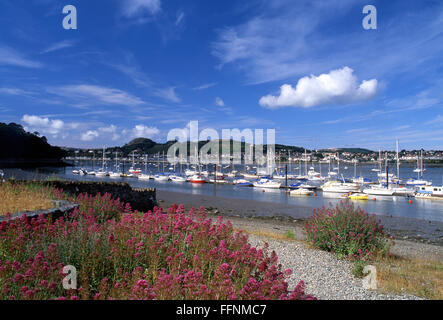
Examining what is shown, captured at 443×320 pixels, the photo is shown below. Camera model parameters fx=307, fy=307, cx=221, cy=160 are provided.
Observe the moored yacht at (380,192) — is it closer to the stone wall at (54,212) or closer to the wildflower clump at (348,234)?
the wildflower clump at (348,234)

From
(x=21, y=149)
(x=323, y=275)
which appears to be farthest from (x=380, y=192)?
(x=21, y=149)

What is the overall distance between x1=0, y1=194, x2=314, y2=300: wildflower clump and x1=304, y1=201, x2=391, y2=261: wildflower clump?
4460 mm

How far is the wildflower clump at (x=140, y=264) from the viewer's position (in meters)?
3.46

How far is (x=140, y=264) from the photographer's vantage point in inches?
187

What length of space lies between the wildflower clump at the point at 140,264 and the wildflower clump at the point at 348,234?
4.46 meters

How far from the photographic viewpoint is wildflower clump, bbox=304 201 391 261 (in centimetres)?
889

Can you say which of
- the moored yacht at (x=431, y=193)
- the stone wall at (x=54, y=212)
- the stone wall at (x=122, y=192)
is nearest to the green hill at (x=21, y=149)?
the stone wall at (x=122, y=192)

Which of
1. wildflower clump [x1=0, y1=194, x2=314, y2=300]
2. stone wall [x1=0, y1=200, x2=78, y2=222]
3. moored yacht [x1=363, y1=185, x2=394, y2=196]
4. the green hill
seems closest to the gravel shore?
wildflower clump [x1=0, y1=194, x2=314, y2=300]

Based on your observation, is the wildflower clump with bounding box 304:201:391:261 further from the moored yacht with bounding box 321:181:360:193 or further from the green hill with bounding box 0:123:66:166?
the green hill with bounding box 0:123:66:166

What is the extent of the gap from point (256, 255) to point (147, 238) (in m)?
1.94
